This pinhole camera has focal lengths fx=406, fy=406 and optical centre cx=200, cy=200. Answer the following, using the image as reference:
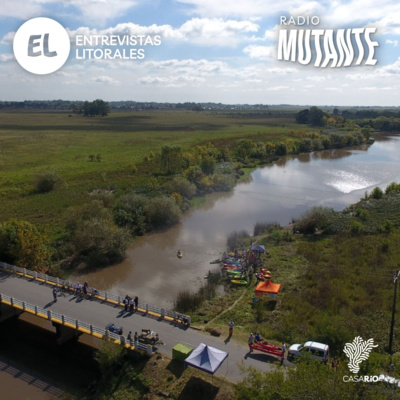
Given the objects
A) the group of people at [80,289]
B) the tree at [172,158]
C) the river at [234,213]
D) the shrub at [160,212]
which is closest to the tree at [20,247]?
the river at [234,213]

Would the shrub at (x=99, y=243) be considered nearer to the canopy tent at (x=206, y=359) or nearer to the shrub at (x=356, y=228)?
the canopy tent at (x=206, y=359)

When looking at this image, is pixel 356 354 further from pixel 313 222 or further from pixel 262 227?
pixel 262 227

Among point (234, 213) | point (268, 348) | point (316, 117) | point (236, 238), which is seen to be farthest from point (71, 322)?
point (316, 117)

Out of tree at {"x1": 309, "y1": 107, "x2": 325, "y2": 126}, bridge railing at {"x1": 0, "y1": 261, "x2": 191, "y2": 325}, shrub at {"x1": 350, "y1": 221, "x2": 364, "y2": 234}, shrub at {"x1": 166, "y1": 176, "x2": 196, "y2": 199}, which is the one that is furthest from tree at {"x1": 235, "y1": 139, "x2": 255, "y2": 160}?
tree at {"x1": 309, "y1": 107, "x2": 325, "y2": 126}

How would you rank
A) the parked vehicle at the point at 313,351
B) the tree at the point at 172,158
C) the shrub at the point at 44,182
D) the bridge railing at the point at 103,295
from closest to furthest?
the parked vehicle at the point at 313,351 → the bridge railing at the point at 103,295 → the shrub at the point at 44,182 → the tree at the point at 172,158

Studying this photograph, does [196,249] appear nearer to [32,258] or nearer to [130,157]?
[32,258]

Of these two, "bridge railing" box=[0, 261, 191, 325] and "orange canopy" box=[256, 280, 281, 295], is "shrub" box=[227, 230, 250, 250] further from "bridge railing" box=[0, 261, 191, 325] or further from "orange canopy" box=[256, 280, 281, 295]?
"bridge railing" box=[0, 261, 191, 325]

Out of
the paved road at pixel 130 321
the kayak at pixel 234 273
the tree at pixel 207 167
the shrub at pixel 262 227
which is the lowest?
the kayak at pixel 234 273
